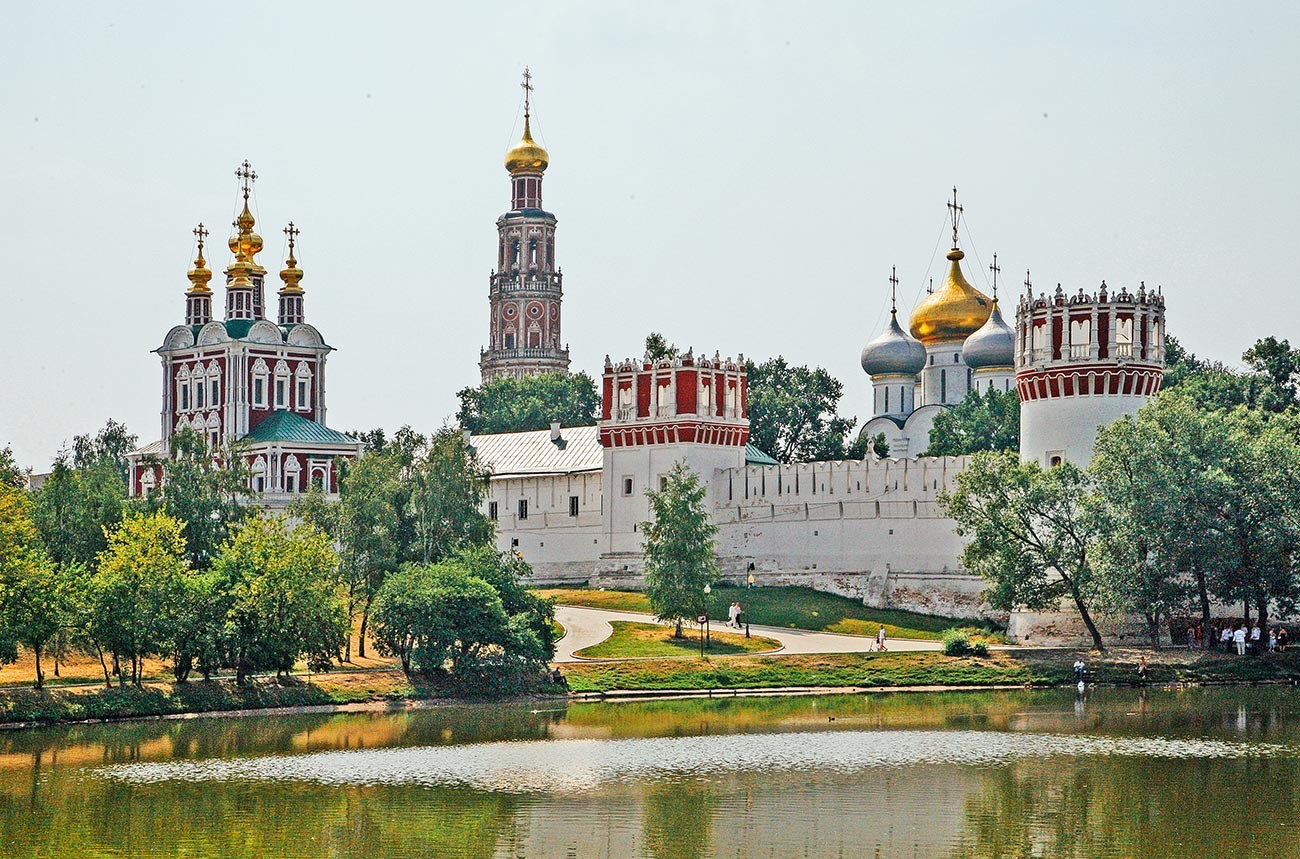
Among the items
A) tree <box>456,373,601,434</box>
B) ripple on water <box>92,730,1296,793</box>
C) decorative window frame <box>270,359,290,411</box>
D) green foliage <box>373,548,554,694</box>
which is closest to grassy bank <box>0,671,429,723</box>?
green foliage <box>373,548,554,694</box>

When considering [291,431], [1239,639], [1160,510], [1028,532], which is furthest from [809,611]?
[291,431]

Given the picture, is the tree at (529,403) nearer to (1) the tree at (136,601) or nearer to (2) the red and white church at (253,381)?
(2) the red and white church at (253,381)

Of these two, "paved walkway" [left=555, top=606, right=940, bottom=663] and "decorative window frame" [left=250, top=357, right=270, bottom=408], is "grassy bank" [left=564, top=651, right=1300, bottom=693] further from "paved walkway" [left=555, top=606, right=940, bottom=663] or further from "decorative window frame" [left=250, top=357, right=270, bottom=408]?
"decorative window frame" [left=250, top=357, right=270, bottom=408]

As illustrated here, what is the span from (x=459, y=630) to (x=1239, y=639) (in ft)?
65.7

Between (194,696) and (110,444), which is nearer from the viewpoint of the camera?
(194,696)

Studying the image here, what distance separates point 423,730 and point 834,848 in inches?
660

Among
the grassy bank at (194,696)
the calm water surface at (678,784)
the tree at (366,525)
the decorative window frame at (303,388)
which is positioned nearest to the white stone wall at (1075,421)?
the calm water surface at (678,784)

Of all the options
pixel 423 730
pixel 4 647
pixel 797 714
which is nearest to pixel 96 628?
pixel 4 647

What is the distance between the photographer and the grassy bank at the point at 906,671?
4928 cm

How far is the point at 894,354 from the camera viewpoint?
85938 mm

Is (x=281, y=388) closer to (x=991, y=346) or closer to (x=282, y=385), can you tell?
(x=282, y=385)

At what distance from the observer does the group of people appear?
5116cm

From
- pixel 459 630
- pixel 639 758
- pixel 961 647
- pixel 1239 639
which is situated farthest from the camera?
pixel 961 647

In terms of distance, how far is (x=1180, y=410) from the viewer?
170 ft
